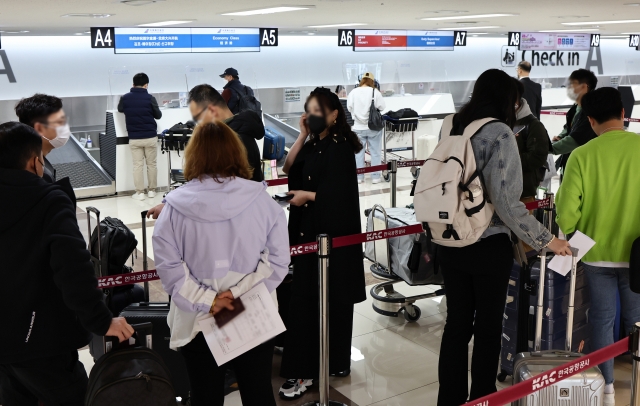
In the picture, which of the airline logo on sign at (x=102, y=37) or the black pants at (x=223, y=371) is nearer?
the black pants at (x=223, y=371)

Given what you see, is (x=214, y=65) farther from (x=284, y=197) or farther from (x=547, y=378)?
(x=547, y=378)

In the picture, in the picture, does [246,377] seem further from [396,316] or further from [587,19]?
[587,19]

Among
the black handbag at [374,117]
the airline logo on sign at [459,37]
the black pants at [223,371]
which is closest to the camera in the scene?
the black pants at [223,371]

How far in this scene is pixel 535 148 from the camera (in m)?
4.52

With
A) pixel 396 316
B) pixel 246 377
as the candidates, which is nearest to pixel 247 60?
pixel 396 316

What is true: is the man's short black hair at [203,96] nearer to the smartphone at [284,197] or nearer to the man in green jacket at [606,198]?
the smartphone at [284,197]

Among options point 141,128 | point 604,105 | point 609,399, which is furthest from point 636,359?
point 141,128

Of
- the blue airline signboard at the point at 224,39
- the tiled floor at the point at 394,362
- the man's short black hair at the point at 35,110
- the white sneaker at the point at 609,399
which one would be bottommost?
the tiled floor at the point at 394,362

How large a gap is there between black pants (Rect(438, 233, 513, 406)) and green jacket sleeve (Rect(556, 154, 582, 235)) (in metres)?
0.50

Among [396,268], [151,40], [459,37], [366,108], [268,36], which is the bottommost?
[396,268]

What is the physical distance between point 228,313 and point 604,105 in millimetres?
2227

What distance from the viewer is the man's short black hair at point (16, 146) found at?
2547mm

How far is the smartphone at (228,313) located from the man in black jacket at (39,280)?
1.09 ft

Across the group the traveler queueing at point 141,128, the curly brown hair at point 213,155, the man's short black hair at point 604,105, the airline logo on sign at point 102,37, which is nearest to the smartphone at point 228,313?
the curly brown hair at point 213,155
